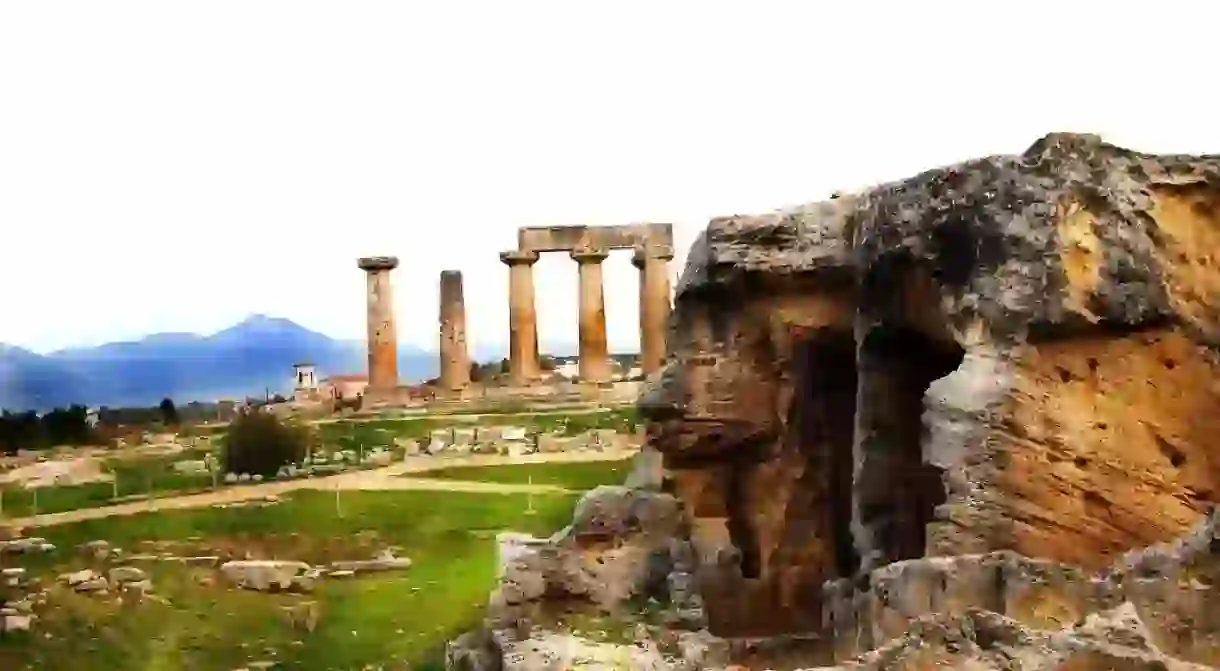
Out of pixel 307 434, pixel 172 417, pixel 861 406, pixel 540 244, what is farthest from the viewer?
pixel 540 244

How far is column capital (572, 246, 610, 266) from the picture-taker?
127 ft

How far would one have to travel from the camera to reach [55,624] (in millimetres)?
13461

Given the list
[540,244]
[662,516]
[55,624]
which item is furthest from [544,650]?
[540,244]

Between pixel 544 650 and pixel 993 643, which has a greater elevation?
pixel 993 643

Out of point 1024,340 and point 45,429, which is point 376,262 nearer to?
point 45,429

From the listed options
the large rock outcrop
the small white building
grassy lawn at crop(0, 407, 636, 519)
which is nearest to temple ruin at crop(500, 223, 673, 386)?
the small white building

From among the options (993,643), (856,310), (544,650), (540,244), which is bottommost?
(544,650)

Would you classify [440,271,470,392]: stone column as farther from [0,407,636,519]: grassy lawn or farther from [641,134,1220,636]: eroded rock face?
[641,134,1220,636]: eroded rock face

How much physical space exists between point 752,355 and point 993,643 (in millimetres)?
4831

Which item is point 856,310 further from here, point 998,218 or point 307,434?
point 307,434

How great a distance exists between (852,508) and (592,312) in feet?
98.7

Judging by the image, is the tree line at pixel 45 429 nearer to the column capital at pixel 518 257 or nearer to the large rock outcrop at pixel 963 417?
the large rock outcrop at pixel 963 417

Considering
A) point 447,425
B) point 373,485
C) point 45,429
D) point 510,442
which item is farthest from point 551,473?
point 45,429

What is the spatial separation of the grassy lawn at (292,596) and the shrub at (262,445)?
339 cm
